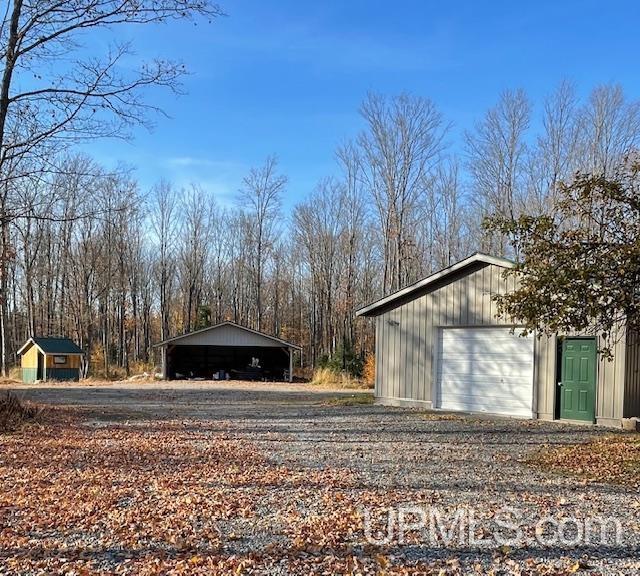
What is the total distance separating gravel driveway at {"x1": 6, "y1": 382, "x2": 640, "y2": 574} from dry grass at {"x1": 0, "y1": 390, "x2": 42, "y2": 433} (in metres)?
1.28

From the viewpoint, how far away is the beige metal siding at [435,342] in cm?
1237

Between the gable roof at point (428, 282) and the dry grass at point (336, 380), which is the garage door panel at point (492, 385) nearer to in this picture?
the gable roof at point (428, 282)

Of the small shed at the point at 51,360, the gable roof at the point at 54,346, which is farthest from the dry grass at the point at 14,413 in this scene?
the gable roof at the point at 54,346

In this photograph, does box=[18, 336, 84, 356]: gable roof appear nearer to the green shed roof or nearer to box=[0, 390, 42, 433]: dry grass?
the green shed roof

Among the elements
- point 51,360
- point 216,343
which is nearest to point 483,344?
point 216,343

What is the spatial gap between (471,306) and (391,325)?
104 inches

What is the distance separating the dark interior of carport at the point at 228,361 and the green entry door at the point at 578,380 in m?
19.7

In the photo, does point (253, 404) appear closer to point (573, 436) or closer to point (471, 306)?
point (471, 306)

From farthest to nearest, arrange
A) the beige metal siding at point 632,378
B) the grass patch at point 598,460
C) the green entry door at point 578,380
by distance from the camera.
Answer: the green entry door at point 578,380
the beige metal siding at point 632,378
the grass patch at point 598,460

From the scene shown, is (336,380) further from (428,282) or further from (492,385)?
(492,385)

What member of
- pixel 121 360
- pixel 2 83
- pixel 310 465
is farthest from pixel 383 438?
pixel 121 360

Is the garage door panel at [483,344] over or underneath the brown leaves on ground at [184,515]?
over

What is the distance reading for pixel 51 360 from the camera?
30844mm

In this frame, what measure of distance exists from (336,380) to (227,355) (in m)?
7.94
